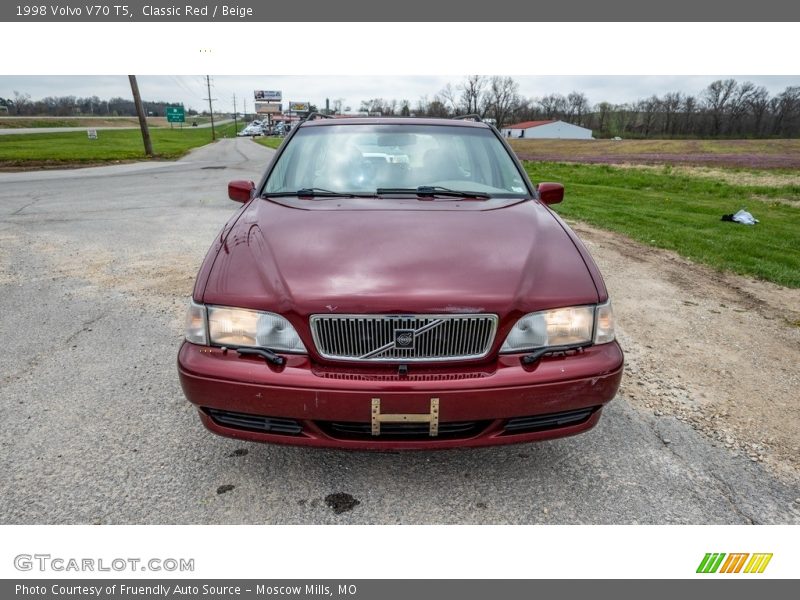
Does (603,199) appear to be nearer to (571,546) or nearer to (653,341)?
(653,341)

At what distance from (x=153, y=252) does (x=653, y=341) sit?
590 cm

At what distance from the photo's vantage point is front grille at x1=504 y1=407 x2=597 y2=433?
203 cm

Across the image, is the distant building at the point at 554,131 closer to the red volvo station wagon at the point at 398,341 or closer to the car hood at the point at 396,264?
the car hood at the point at 396,264

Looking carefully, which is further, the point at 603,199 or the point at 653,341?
the point at 603,199

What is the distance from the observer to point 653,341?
156 inches

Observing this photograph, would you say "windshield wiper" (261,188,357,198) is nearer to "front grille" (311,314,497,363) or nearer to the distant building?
"front grille" (311,314,497,363)

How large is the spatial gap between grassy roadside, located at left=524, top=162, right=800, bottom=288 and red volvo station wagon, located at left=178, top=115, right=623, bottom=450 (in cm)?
509

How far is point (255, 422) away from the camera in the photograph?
6.68ft

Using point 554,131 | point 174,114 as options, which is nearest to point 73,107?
point 174,114

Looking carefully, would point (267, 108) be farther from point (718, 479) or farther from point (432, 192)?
point (718, 479)

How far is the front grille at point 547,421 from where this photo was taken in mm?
2032

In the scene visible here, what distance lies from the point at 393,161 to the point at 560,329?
165cm

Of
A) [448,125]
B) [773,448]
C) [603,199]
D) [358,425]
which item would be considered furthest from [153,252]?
[603,199]

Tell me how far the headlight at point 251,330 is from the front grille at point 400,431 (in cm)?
34
